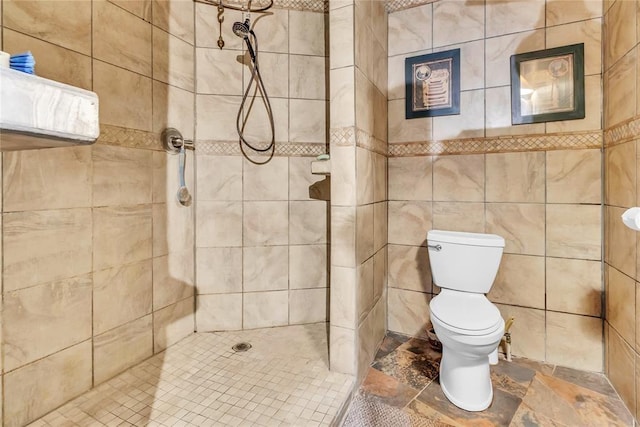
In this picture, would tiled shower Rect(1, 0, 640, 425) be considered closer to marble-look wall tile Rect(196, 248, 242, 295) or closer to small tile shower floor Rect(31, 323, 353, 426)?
marble-look wall tile Rect(196, 248, 242, 295)

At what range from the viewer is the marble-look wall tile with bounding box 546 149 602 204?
70.9 inches

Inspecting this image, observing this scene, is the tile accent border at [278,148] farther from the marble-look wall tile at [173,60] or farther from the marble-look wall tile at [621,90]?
the marble-look wall tile at [621,90]

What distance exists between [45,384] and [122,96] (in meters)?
1.45

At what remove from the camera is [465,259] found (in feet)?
6.02

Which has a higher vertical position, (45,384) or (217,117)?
(217,117)

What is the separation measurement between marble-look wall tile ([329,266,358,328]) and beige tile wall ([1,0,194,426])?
108 cm

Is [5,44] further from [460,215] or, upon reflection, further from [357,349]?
[460,215]

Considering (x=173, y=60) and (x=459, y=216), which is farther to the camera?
(x=459, y=216)

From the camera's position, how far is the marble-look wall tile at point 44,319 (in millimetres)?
1295

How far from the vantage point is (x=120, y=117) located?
171 centimetres

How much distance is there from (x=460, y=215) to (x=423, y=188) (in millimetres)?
306

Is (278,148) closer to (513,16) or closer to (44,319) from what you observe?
(44,319)

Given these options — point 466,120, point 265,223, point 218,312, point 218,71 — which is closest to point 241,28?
point 218,71

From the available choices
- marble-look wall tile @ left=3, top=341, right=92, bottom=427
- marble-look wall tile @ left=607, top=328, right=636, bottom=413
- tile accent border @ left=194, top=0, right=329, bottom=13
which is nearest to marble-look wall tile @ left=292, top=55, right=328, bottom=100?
tile accent border @ left=194, top=0, right=329, bottom=13
